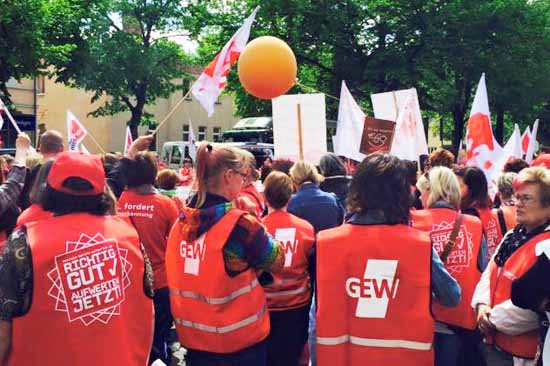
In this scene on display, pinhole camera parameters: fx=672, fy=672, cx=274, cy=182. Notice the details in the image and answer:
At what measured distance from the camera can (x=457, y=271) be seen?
4.20 m

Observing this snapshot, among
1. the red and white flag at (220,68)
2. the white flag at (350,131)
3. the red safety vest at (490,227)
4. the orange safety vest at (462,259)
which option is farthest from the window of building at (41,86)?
the orange safety vest at (462,259)

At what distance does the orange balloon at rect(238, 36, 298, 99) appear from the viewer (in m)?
8.41

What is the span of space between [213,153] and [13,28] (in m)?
16.3

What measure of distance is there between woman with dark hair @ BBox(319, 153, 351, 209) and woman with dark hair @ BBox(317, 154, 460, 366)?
2984 millimetres

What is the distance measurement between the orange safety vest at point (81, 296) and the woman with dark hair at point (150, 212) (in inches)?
89.3

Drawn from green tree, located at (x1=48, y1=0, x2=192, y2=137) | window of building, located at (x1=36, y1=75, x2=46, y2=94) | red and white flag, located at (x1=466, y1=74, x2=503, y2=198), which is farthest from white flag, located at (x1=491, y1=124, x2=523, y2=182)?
window of building, located at (x1=36, y1=75, x2=46, y2=94)

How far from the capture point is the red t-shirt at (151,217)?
5238 millimetres

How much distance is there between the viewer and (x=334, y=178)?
6.41 meters

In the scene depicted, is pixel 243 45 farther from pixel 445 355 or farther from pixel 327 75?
pixel 327 75

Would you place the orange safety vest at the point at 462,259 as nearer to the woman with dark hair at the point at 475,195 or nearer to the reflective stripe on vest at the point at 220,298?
the woman with dark hair at the point at 475,195

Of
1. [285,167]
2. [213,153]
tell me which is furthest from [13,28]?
[213,153]

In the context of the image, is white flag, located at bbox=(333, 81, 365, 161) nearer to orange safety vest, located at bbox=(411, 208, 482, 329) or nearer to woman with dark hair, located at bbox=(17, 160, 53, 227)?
orange safety vest, located at bbox=(411, 208, 482, 329)

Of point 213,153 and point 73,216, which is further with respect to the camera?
point 213,153

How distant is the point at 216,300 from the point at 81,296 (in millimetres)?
785
